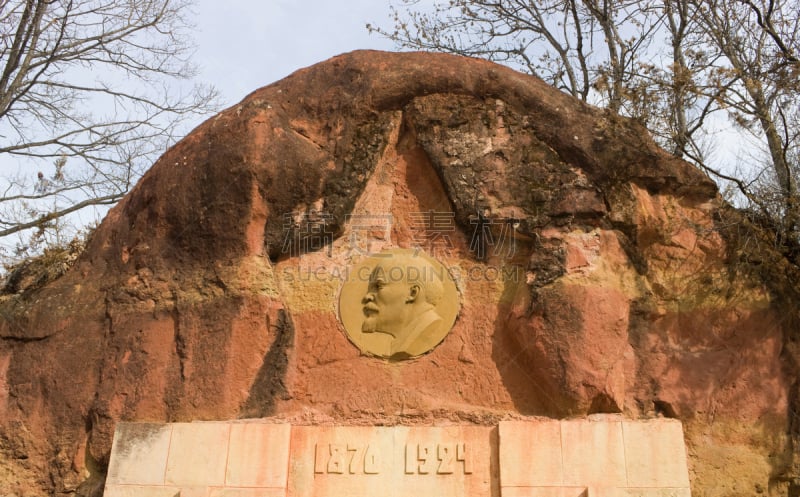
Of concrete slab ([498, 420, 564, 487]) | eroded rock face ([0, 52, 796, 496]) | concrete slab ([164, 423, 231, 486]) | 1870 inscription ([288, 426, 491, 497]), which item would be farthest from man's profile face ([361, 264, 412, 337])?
concrete slab ([164, 423, 231, 486])

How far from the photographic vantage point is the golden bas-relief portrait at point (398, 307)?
19.2ft

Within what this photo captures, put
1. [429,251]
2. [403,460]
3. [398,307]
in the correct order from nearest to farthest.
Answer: [403,460], [398,307], [429,251]

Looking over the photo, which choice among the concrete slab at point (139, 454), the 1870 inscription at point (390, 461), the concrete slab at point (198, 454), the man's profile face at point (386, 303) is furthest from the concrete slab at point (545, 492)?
the concrete slab at point (139, 454)

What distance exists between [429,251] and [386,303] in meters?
0.55

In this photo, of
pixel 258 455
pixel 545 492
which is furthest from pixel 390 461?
pixel 545 492

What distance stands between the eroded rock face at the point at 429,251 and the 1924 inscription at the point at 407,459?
23 cm

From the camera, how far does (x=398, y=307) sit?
592 cm

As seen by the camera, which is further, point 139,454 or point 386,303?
point 386,303

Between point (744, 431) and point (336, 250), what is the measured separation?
10.1ft

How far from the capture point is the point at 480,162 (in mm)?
6211

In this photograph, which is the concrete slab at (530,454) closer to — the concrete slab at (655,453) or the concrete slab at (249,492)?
the concrete slab at (655,453)

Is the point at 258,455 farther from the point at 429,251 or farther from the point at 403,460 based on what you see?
the point at 429,251

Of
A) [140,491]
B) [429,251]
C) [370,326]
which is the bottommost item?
[140,491]

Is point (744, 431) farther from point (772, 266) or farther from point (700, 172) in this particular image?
point (700, 172)
